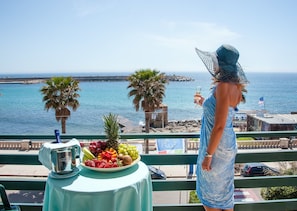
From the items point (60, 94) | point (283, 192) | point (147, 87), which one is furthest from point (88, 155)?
point (147, 87)

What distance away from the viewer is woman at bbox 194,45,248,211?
179 centimetres

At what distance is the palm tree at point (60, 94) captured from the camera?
18.0 meters

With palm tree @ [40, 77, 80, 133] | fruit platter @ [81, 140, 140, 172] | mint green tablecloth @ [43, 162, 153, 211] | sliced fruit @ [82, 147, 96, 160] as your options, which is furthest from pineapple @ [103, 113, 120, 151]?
palm tree @ [40, 77, 80, 133]

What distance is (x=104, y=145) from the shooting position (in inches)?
80.8

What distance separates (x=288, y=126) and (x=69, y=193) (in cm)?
3108

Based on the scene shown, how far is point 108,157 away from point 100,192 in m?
0.37

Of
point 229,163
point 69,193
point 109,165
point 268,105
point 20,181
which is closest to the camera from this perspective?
point 69,193

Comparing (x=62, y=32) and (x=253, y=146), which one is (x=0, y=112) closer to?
(x=62, y=32)

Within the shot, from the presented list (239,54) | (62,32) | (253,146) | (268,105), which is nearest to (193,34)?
(268,105)

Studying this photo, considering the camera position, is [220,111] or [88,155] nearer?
[220,111]

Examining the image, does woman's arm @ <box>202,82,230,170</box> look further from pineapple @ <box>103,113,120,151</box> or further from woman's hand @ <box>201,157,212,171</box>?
pineapple @ <box>103,113,120,151</box>

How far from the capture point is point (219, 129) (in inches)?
70.5

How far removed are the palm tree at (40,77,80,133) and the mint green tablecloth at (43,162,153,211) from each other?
56.8 feet

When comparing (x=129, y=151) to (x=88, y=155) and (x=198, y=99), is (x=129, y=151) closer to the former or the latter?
(x=88, y=155)
